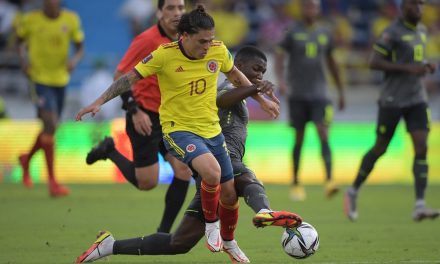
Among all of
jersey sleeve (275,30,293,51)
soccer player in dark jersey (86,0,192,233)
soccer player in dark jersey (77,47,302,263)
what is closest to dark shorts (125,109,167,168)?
soccer player in dark jersey (86,0,192,233)

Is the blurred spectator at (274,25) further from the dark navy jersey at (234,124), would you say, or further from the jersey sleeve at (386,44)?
the dark navy jersey at (234,124)

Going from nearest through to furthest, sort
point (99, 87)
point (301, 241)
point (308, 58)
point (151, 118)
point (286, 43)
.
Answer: point (301, 241), point (151, 118), point (308, 58), point (286, 43), point (99, 87)

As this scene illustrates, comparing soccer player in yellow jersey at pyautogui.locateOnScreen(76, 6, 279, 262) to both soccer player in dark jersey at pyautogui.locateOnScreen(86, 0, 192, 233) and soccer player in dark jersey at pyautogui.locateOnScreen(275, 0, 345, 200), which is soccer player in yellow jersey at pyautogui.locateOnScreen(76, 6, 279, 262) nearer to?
soccer player in dark jersey at pyautogui.locateOnScreen(86, 0, 192, 233)

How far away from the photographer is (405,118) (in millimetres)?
13266

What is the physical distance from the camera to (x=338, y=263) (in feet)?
29.0

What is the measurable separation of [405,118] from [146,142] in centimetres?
397

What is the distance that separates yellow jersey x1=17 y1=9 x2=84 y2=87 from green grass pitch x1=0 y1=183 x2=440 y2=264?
2.01m

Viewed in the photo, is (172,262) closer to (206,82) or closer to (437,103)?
(206,82)

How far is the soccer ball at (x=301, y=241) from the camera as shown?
26.5 feet

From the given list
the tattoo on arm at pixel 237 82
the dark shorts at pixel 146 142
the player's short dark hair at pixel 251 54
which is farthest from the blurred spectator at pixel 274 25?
the tattoo on arm at pixel 237 82

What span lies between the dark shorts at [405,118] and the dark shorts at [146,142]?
3.60 m

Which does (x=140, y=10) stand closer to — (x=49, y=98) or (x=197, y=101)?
(x=49, y=98)

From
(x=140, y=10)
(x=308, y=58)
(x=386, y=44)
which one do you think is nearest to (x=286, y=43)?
(x=308, y=58)

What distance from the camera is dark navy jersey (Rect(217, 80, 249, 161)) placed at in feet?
29.3
